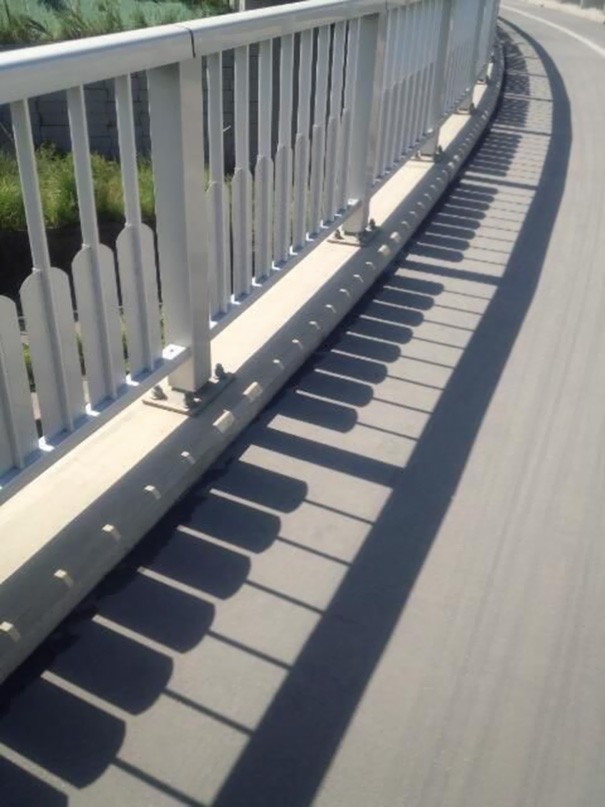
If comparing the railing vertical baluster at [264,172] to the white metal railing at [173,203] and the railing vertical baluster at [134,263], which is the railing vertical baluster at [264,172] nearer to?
the white metal railing at [173,203]

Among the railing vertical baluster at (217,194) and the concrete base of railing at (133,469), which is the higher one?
the railing vertical baluster at (217,194)

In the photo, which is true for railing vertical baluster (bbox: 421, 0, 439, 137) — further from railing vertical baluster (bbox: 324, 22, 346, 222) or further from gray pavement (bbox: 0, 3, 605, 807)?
gray pavement (bbox: 0, 3, 605, 807)

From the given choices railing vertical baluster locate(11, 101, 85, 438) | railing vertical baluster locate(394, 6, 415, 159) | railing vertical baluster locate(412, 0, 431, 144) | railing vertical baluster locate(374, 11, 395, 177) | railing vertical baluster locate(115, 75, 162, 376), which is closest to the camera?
railing vertical baluster locate(11, 101, 85, 438)

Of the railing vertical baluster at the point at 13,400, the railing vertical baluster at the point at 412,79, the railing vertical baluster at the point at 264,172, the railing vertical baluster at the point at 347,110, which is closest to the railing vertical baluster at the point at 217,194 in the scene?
the railing vertical baluster at the point at 264,172

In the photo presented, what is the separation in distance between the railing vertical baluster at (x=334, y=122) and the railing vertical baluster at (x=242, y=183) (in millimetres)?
768

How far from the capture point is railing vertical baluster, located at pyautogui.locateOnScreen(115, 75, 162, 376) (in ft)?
6.11

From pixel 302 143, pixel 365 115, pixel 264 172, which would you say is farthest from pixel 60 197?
pixel 264 172

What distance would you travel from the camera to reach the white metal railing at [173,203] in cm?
167

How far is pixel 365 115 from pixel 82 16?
7.75 meters

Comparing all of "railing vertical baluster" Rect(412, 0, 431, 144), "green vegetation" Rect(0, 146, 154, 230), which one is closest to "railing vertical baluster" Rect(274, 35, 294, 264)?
"railing vertical baluster" Rect(412, 0, 431, 144)

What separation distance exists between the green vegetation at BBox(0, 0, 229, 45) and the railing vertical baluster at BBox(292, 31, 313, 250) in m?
7.42

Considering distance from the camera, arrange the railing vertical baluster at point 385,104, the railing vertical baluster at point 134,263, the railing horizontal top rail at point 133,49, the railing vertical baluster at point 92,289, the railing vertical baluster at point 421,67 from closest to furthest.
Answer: the railing horizontal top rail at point 133,49, the railing vertical baluster at point 92,289, the railing vertical baluster at point 134,263, the railing vertical baluster at point 385,104, the railing vertical baluster at point 421,67

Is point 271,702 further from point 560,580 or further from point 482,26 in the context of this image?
point 482,26

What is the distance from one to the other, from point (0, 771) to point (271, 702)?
0.54 metres
